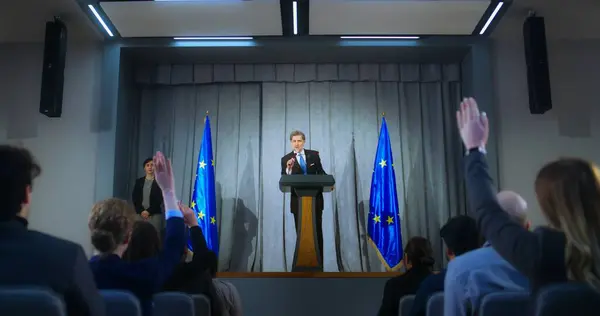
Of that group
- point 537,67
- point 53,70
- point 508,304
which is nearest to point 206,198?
point 53,70

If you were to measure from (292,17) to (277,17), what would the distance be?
5.7 inches

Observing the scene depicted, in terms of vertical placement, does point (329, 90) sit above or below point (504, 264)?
above

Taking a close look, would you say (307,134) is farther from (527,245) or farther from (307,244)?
(527,245)

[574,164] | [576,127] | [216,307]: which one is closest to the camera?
[574,164]

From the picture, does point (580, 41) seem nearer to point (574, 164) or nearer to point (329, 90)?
point (329, 90)

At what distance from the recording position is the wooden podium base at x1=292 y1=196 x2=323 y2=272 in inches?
203

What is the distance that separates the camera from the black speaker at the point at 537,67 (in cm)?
549

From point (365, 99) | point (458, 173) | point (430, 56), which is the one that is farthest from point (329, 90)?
point (458, 173)

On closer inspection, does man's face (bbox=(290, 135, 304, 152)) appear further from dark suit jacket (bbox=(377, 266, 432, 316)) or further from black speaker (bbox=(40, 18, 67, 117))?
dark suit jacket (bbox=(377, 266, 432, 316))

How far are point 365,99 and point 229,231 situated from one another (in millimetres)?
2192

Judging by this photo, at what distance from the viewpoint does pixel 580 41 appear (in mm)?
6281

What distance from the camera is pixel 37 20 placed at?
6020 millimetres

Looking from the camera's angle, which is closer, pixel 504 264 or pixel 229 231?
pixel 504 264

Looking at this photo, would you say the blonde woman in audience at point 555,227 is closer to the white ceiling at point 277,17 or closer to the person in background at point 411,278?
the person in background at point 411,278
